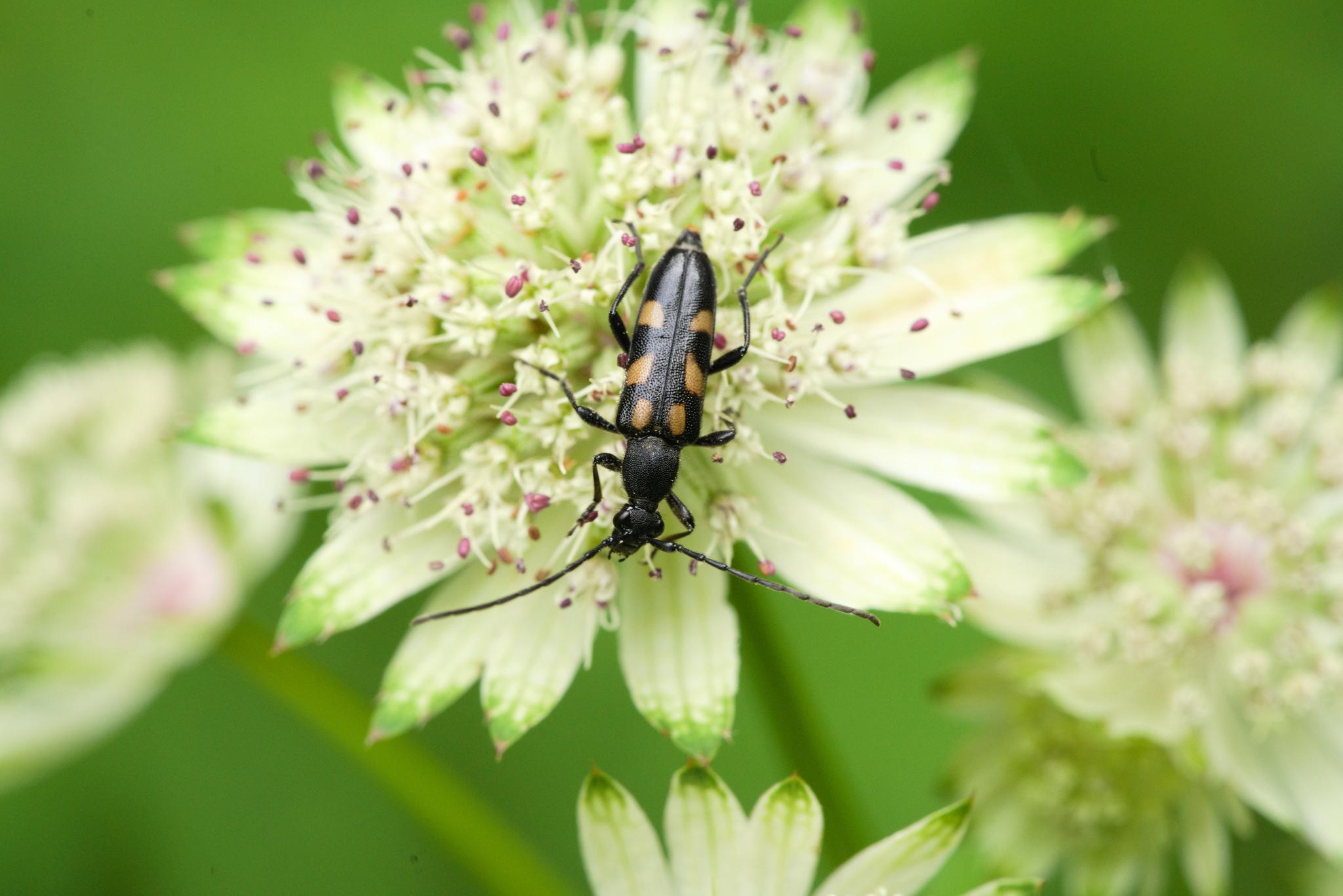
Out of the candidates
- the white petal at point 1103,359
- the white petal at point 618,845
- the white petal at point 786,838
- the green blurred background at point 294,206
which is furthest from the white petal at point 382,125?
the green blurred background at point 294,206

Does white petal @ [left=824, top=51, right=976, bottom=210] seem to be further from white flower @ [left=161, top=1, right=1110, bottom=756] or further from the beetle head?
the beetle head

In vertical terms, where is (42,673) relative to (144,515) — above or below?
below

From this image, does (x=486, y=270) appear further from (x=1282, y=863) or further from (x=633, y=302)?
(x=1282, y=863)

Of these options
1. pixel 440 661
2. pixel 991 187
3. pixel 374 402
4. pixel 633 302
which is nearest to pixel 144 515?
pixel 374 402

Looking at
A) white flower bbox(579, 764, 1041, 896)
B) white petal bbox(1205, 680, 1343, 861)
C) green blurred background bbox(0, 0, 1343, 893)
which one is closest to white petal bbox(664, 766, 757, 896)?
white flower bbox(579, 764, 1041, 896)

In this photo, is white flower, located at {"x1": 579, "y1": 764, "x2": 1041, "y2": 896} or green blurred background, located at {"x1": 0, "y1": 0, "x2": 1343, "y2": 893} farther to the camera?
green blurred background, located at {"x1": 0, "y1": 0, "x2": 1343, "y2": 893}

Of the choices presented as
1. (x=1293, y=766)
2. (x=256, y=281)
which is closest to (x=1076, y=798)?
(x=1293, y=766)
